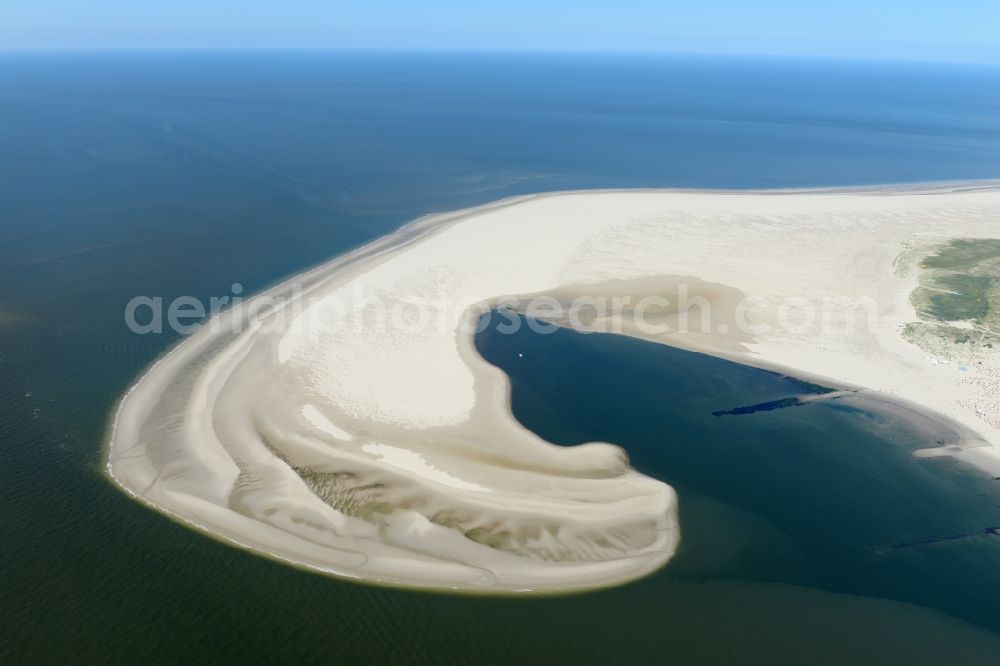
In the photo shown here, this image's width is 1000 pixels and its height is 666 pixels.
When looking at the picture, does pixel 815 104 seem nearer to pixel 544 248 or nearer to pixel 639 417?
pixel 544 248

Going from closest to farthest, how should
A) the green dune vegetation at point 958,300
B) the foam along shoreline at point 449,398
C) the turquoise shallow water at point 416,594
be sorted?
the turquoise shallow water at point 416,594 → the foam along shoreline at point 449,398 → the green dune vegetation at point 958,300

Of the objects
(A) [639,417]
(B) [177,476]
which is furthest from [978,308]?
(B) [177,476]

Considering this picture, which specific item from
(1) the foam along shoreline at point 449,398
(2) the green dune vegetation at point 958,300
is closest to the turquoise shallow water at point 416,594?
(1) the foam along shoreline at point 449,398

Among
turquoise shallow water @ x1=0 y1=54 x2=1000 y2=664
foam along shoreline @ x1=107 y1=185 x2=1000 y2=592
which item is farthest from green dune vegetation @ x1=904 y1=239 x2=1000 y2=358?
turquoise shallow water @ x1=0 y1=54 x2=1000 y2=664

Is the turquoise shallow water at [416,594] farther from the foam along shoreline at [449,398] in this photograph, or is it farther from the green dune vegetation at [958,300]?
the green dune vegetation at [958,300]

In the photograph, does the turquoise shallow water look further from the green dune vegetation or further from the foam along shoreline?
the green dune vegetation

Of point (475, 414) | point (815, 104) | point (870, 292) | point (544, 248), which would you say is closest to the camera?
point (475, 414)
